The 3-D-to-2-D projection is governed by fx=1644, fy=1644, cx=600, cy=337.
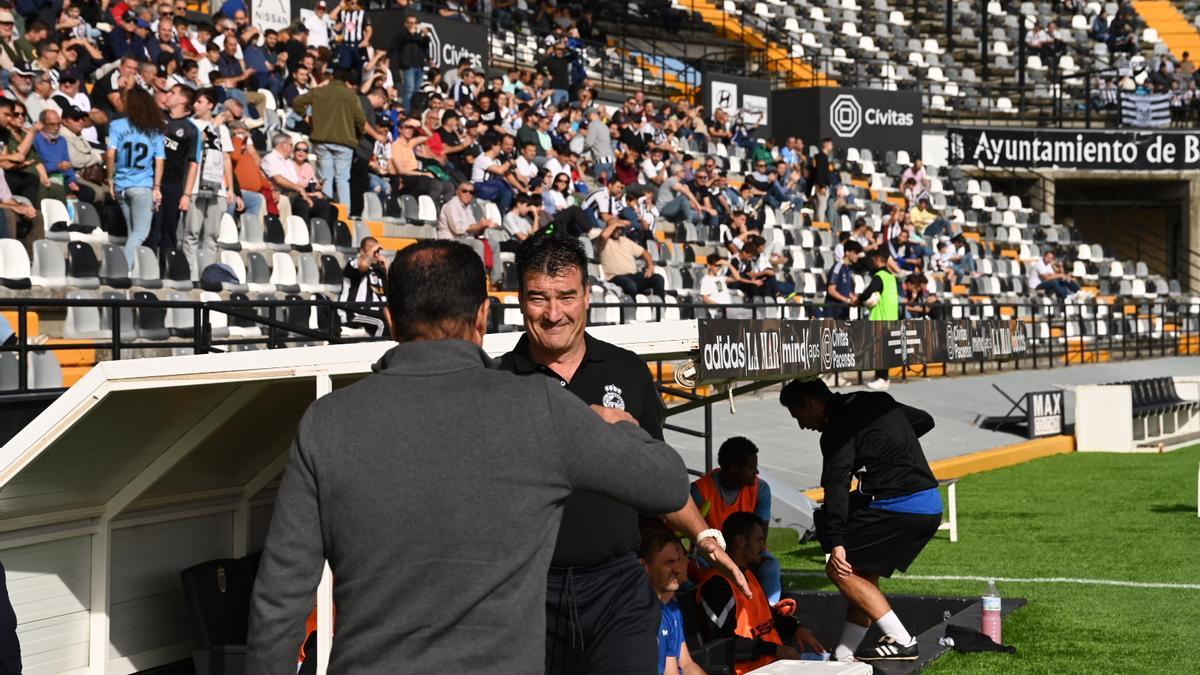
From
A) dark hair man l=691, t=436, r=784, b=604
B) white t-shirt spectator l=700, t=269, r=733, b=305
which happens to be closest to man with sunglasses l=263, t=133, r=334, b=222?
white t-shirt spectator l=700, t=269, r=733, b=305

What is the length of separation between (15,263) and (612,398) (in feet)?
27.8

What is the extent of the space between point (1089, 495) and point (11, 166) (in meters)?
10.6

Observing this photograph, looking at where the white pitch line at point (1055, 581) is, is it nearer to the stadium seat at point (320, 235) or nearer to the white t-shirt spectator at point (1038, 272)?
the stadium seat at point (320, 235)

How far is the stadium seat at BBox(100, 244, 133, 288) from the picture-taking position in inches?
516

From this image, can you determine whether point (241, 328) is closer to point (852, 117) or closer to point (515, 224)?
point (515, 224)

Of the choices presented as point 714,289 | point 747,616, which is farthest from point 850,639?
point 714,289

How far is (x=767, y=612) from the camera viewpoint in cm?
827

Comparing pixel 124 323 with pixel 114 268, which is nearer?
pixel 124 323

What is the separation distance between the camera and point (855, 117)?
35.6m

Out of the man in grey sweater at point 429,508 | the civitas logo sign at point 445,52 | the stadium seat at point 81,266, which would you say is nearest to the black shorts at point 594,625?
the man in grey sweater at point 429,508

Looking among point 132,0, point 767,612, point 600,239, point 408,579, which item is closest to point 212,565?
point 767,612

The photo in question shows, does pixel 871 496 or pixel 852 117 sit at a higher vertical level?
pixel 852 117

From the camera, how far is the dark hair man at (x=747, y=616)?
7.88 m

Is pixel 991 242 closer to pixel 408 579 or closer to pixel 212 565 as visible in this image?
pixel 212 565
